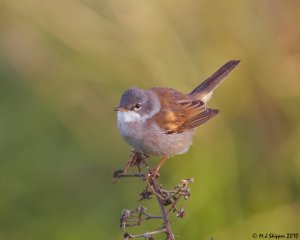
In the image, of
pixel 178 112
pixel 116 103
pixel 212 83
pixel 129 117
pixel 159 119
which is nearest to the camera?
pixel 129 117

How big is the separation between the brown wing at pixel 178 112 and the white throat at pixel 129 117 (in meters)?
0.22

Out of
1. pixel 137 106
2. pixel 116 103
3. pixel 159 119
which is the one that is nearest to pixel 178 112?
pixel 159 119

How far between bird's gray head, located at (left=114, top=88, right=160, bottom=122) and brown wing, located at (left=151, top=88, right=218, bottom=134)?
0.40 feet

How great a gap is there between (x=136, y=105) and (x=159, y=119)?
0.25 meters

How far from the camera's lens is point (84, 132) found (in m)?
5.72

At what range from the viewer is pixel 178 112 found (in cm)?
455

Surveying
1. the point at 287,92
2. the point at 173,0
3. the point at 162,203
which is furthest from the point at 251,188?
the point at 162,203

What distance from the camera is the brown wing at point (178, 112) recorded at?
448cm

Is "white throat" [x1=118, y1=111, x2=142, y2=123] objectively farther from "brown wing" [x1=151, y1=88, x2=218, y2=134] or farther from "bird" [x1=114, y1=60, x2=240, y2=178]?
"brown wing" [x1=151, y1=88, x2=218, y2=134]

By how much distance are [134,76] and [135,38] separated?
356 millimetres

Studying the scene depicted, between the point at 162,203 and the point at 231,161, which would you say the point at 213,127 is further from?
the point at 162,203

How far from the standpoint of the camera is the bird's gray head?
4184 mm

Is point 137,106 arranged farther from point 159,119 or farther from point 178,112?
point 178,112

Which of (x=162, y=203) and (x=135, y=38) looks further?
(x=135, y=38)
